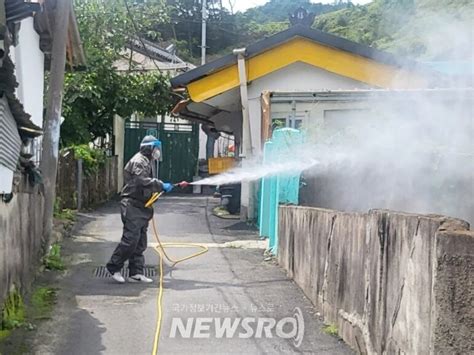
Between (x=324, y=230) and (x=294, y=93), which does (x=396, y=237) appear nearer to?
(x=324, y=230)

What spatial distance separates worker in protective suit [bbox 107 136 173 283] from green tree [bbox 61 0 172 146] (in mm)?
10602

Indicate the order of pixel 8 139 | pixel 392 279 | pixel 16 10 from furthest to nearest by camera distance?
pixel 16 10 → pixel 8 139 → pixel 392 279

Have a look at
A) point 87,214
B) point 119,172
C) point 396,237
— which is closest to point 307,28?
point 87,214

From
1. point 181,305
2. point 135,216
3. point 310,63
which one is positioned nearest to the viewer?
point 181,305

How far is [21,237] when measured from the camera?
24.4ft

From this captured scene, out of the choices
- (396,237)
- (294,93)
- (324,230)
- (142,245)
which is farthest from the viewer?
(294,93)

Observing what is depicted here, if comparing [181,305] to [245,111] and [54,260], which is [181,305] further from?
[245,111]

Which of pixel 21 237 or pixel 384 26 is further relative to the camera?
pixel 384 26

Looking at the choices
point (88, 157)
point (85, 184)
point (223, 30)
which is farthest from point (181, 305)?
point (223, 30)

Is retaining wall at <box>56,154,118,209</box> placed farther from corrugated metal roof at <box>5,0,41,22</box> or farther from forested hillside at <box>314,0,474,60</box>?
forested hillside at <box>314,0,474,60</box>

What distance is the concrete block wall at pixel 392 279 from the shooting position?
138 inches

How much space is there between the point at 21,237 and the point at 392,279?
4433 millimetres

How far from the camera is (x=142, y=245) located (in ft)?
28.5

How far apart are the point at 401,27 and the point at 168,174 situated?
1422 cm
